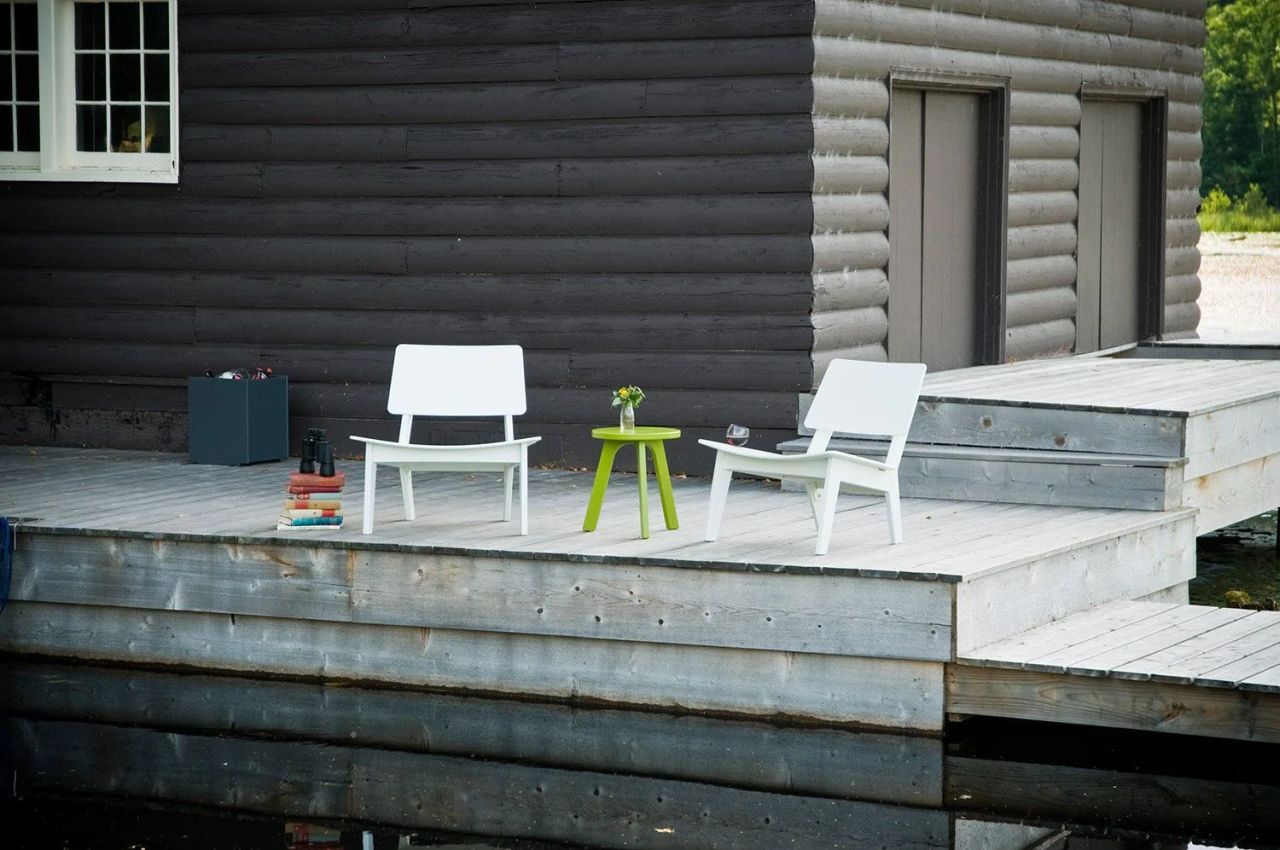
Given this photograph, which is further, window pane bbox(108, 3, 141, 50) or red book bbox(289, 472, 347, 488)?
window pane bbox(108, 3, 141, 50)

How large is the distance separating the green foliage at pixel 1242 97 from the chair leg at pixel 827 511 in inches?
1063

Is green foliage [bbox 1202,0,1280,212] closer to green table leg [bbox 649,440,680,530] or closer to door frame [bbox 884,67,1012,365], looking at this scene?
door frame [bbox 884,67,1012,365]

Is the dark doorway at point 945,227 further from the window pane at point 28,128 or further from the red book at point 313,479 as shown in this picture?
the window pane at point 28,128

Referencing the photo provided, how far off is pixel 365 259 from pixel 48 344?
1819 mm

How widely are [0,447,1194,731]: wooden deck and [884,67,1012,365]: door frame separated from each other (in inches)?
98.8

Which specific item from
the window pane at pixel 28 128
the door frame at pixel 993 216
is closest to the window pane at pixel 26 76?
the window pane at pixel 28 128

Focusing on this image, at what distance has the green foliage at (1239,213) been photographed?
1154 inches

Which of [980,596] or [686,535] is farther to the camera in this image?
[686,535]

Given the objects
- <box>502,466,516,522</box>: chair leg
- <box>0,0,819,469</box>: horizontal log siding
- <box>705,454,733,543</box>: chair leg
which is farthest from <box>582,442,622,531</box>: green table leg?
<box>0,0,819,469</box>: horizontal log siding

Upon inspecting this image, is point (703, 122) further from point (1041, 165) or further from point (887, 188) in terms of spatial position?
point (1041, 165)

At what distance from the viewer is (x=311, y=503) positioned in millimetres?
7305

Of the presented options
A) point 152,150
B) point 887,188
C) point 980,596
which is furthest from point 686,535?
point 152,150

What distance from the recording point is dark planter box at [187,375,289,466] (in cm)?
932

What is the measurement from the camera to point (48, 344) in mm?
10094
